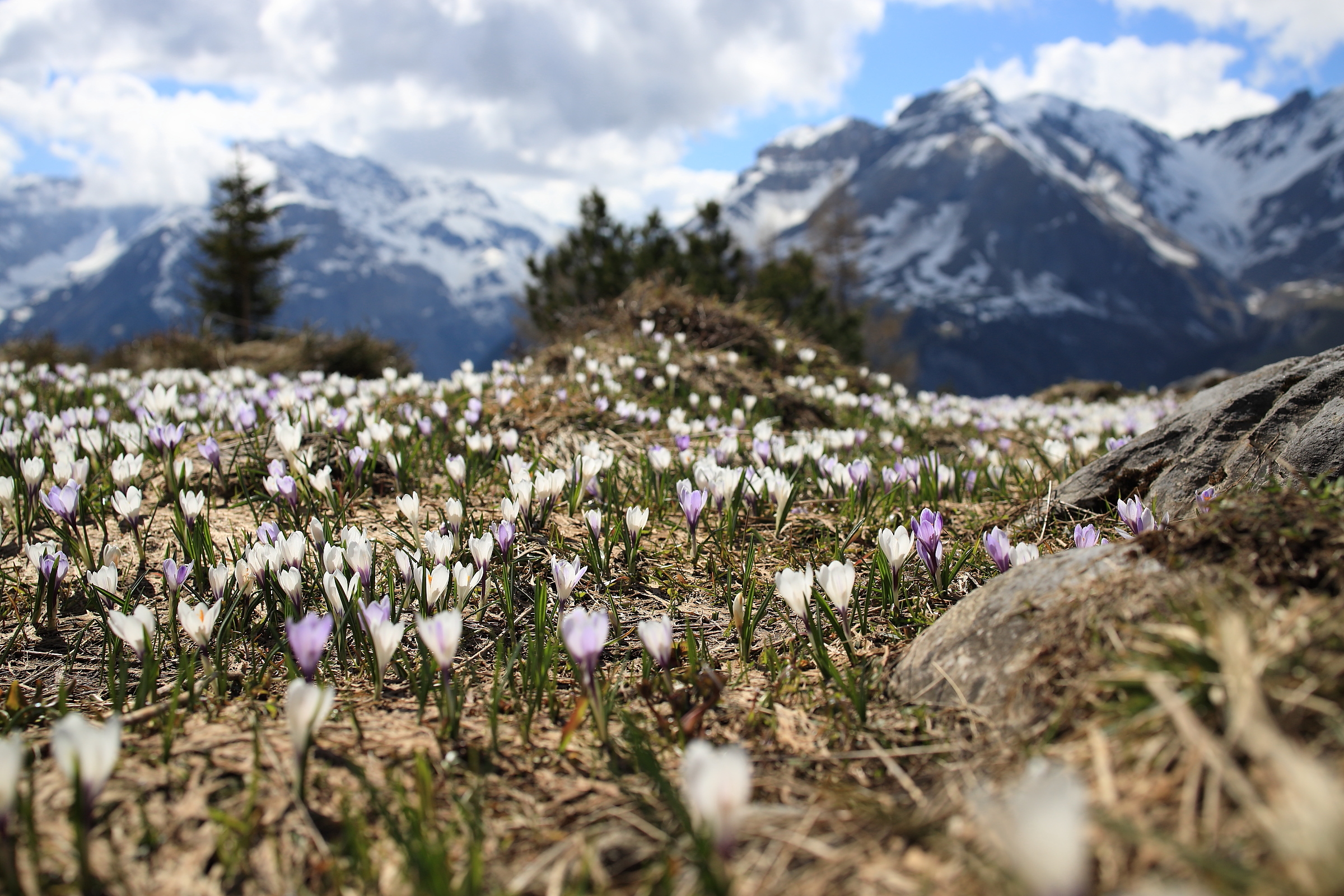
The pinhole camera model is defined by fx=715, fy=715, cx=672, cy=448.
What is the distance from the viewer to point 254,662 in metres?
2.08

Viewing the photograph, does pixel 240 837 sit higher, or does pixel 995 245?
pixel 995 245

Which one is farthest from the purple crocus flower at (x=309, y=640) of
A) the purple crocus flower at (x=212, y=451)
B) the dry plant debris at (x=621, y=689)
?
the purple crocus flower at (x=212, y=451)

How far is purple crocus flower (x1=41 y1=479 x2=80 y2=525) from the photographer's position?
2.82 m

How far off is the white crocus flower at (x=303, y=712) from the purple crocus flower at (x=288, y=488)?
6.40 feet

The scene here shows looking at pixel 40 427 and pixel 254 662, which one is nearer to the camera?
pixel 254 662

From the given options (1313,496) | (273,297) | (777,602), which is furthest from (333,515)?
(273,297)

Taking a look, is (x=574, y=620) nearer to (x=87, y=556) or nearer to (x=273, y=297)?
(x=87, y=556)

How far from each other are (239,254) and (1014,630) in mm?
37052

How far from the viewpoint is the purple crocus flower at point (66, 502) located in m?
2.82

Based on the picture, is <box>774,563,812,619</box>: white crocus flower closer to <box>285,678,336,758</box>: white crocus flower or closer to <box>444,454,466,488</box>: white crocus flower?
<box>285,678,336,758</box>: white crocus flower

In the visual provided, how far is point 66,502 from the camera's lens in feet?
9.29

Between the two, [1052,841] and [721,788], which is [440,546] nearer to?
[721,788]

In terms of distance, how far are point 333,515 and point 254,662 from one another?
1.41 m

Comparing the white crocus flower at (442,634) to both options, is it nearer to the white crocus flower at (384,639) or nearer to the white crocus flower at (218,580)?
the white crocus flower at (384,639)
